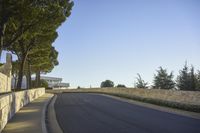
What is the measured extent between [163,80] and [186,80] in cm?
898

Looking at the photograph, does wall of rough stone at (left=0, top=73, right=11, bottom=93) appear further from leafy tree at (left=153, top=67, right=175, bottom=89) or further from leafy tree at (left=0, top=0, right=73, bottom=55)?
leafy tree at (left=153, top=67, right=175, bottom=89)

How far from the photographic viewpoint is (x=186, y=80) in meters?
48.1

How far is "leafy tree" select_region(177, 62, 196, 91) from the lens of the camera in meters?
47.1

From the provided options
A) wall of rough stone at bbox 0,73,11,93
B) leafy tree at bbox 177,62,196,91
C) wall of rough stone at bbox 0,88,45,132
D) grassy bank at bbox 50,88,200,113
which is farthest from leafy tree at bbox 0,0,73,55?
leafy tree at bbox 177,62,196,91

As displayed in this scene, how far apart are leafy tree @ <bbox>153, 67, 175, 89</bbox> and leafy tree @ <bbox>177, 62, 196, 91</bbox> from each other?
4.22 m

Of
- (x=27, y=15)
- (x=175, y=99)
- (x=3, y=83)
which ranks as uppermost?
(x=27, y=15)

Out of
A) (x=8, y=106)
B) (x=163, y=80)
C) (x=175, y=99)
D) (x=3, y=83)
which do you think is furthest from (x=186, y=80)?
(x=8, y=106)

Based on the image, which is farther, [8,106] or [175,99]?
[175,99]

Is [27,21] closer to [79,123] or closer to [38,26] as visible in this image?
[38,26]

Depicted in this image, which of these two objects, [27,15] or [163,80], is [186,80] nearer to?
[163,80]

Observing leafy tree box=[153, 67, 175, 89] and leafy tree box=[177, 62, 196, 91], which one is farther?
leafy tree box=[153, 67, 175, 89]

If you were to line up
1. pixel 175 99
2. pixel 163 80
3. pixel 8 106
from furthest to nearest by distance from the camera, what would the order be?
pixel 163 80 → pixel 175 99 → pixel 8 106

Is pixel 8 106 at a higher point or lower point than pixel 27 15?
lower

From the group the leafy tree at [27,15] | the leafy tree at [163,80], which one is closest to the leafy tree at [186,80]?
the leafy tree at [163,80]
